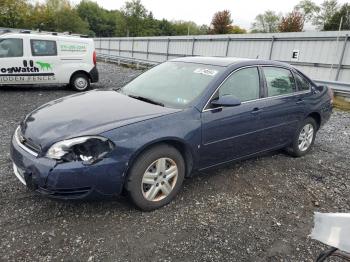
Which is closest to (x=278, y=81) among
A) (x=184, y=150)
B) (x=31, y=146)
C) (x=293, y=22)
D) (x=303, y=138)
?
(x=303, y=138)

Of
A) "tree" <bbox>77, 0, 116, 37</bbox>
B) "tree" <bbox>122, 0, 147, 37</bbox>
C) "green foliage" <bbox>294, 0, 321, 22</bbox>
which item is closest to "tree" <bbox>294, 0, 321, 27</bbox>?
"green foliage" <bbox>294, 0, 321, 22</bbox>

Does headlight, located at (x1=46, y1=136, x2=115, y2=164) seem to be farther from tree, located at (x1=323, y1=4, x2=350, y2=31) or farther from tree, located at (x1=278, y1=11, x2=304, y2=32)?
tree, located at (x1=278, y1=11, x2=304, y2=32)

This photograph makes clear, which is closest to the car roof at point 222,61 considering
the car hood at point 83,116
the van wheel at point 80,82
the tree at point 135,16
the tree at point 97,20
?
the car hood at point 83,116

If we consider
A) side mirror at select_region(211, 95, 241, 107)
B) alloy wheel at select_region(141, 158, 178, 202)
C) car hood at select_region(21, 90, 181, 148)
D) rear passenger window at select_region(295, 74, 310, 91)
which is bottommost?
alloy wheel at select_region(141, 158, 178, 202)

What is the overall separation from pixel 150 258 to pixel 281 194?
2.04m

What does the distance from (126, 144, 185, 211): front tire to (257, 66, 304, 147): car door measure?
1.47m

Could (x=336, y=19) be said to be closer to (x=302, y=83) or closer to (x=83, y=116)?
(x=302, y=83)

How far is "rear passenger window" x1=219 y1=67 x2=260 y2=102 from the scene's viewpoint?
3934 millimetres

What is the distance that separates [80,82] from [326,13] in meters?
55.0

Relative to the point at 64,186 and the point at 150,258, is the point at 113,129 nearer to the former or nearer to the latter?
the point at 64,186

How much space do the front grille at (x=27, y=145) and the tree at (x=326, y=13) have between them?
5812 cm

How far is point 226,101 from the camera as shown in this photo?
366 cm

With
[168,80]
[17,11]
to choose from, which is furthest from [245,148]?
[17,11]

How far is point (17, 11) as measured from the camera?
142 feet
